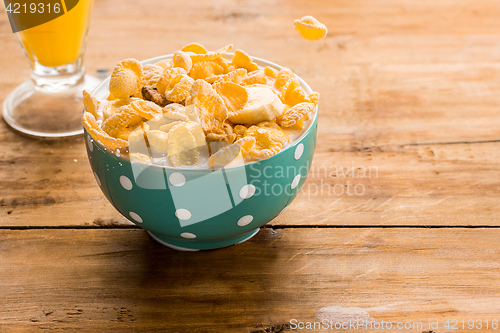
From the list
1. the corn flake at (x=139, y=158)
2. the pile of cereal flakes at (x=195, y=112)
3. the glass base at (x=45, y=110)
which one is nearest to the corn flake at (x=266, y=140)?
the pile of cereal flakes at (x=195, y=112)

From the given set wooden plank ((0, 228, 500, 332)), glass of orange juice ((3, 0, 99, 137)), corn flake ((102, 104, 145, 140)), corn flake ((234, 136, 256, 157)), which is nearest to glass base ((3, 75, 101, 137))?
glass of orange juice ((3, 0, 99, 137))

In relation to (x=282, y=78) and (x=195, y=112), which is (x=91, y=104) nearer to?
(x=195, y=112)

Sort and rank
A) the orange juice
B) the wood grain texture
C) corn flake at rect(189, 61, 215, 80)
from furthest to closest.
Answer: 1. the orange juice
2. the wood grain texture
3. corn flake at rect(189, 61, 215, 80)

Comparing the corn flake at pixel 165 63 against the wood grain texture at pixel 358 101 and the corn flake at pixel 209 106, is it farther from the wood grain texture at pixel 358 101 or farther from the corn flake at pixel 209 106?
the wood grain texture at pixel 358 101

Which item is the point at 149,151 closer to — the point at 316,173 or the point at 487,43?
the point at 316,173

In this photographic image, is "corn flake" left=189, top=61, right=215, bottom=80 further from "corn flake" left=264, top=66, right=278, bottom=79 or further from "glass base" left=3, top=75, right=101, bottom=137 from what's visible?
"glass base" left=3, top=75, right=101, bottom=137

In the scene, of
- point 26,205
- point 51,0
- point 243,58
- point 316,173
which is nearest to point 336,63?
point 316,173
